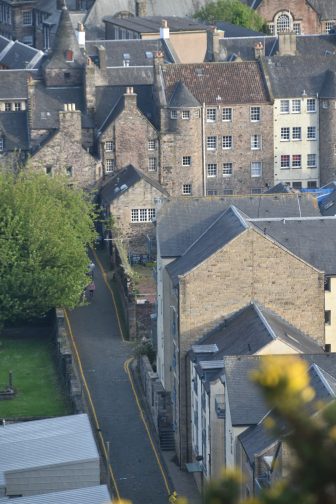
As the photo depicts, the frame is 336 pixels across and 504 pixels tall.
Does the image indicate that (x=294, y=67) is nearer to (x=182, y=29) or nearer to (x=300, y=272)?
(x=182, y=29)

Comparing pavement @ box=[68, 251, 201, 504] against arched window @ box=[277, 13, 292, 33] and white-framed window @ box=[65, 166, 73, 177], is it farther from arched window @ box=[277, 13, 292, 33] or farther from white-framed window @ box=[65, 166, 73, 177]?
arched window @ box=[277, 13, 292, 33]

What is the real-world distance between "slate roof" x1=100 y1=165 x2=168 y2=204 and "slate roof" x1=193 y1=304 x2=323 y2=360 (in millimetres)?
36067

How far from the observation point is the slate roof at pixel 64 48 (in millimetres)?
95000

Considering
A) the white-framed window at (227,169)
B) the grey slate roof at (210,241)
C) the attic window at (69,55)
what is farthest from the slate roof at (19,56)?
the grey slate roof at (210,241)

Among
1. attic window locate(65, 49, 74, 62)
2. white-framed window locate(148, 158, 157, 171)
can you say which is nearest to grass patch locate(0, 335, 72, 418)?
white-framed window locate(148, 158, 157, 171)

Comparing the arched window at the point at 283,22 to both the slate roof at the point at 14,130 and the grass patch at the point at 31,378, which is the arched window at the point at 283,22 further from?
the grass patch at the point at 31,378

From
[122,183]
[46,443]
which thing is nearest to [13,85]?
[122,183]

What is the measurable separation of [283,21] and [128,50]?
83.9ft

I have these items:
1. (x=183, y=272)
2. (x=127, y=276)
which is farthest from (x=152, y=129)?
(x=183, y=272)

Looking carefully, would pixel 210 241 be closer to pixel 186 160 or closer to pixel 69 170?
pixel 69 170

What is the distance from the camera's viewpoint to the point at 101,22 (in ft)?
405

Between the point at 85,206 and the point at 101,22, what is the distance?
4817cm

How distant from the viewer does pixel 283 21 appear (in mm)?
126938

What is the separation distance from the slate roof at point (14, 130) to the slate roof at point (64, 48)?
4.85 m
